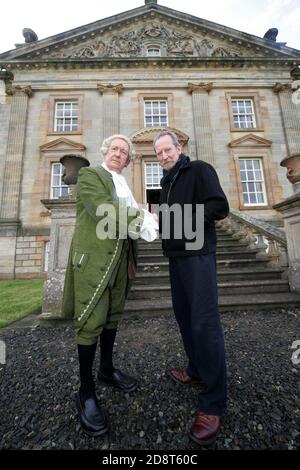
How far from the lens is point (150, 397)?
1.94 meters

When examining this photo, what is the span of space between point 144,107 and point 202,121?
11.1 feet

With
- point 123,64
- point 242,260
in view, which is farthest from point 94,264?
point 123,64

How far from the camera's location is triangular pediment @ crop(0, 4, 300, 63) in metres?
13.7

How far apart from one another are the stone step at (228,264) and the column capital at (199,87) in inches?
457

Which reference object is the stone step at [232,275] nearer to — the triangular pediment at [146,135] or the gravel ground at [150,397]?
the gravel ground at [150,397]

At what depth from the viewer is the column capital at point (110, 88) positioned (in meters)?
13.0

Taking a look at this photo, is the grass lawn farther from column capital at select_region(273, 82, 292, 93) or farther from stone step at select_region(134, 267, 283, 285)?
column capital at select_region(273, 82, 292, 93)

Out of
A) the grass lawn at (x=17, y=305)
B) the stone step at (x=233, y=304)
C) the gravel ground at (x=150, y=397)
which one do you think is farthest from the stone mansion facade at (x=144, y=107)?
the gravel ground at (x=150, y=397)

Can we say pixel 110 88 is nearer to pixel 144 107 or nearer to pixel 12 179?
pixel 144 107

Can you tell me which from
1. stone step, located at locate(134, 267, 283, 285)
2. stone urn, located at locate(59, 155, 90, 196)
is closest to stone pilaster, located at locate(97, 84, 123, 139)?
stone urn, located at locate(59, 155, 90, 196)

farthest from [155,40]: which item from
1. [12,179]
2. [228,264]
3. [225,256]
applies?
[228,264]

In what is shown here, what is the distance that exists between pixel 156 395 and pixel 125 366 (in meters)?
0.62
